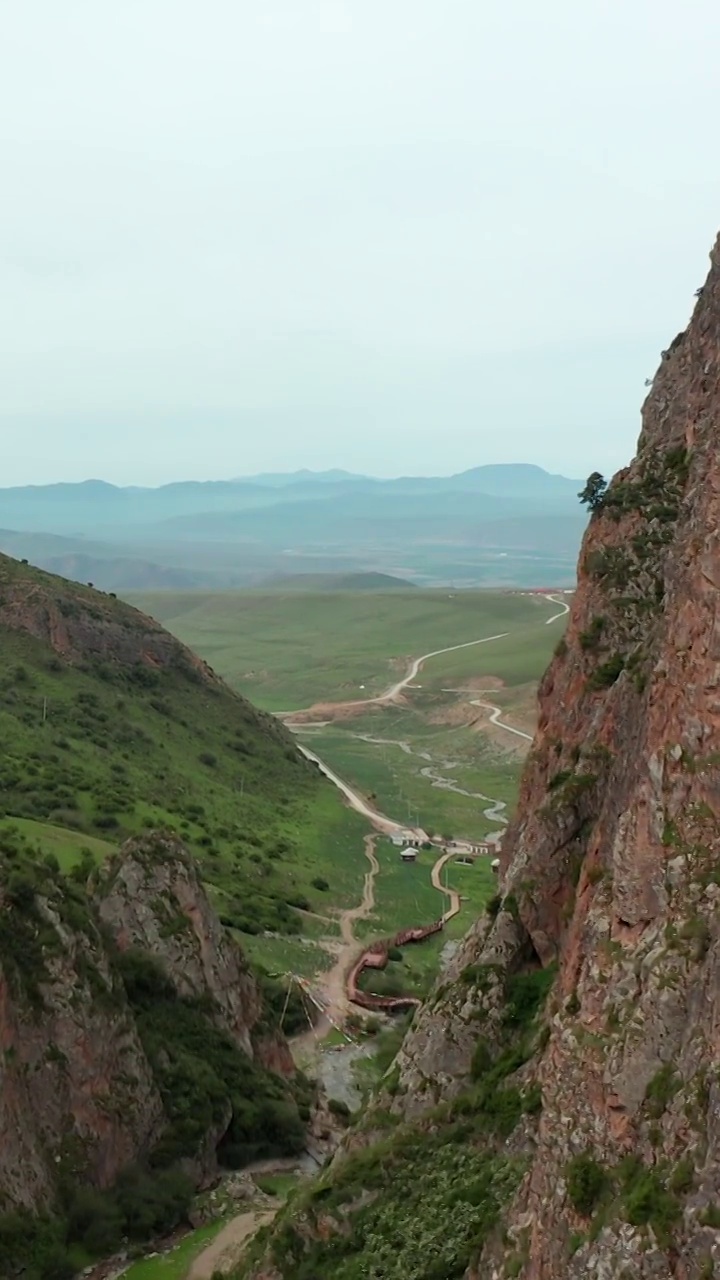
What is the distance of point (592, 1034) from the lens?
1259cm

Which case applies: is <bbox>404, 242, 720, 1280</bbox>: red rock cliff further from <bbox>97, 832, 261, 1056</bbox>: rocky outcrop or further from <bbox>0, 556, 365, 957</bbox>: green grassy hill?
<bbox>0, 556, 365, 957</bbox>: green grassy hill

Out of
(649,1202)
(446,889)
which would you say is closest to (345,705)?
(446,889)

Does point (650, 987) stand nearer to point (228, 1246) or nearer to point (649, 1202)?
point (649, 1202)

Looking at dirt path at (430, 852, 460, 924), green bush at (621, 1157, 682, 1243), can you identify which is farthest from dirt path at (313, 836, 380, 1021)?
green bush at (621, 1157, 682, 1243)

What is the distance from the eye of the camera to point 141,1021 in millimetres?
27078

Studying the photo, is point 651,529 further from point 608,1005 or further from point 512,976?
point 608,1005

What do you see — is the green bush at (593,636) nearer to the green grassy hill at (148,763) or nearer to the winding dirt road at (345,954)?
the winding dirt road at (345,954)

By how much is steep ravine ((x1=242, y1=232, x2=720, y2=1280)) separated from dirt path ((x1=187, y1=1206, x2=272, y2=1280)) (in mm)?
3091

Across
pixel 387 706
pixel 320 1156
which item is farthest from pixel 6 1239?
pixel 387 706

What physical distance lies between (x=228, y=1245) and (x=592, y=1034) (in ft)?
45.6

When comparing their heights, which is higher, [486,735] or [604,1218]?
[604,1218]

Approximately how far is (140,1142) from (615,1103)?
1666 centimetres

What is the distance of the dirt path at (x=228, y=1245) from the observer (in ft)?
68.8

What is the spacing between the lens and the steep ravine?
1075 cm
